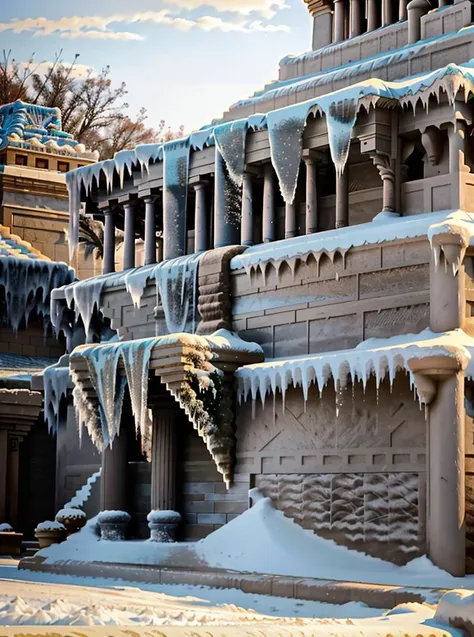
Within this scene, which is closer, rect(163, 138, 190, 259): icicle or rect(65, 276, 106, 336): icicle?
rect(163, 138, 190, 259): icicle

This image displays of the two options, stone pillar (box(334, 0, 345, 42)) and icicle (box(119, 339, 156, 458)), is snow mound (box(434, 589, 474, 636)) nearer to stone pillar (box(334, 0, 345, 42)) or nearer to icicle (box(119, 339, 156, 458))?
icicle (box(119, 339, 156, 458))

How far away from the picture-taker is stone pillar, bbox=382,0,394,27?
31.3 metres

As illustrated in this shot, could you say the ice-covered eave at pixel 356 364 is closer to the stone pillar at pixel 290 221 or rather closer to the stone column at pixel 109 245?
the stone pillar at pixel 290 221

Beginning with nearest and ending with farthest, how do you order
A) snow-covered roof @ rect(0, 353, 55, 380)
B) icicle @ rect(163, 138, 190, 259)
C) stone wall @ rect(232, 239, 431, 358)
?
stone wall @ rect(232, 239, 431, 358) → icicle @ rect(163, 138, 190, 259) → snow-covered roof @ rect(0, 353, 55, 380)

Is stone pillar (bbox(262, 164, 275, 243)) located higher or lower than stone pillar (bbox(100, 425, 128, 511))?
higher

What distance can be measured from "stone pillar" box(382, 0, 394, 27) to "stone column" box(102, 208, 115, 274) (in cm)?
793

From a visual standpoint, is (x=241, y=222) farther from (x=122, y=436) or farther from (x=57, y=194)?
(x=57, y=194)

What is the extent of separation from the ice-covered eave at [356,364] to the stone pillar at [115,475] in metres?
3.79

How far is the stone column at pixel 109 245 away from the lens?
33000 millimetres

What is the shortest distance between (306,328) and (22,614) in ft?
37.3

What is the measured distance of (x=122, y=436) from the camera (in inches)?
1131

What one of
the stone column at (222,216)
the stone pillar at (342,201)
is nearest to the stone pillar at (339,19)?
the stone column at (222,216)

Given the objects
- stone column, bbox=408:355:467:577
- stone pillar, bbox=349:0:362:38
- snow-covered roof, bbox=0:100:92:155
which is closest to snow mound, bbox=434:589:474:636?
stone column, bbox=408:355:467:577

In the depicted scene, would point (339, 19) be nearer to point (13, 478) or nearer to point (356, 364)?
point (356, 364)
